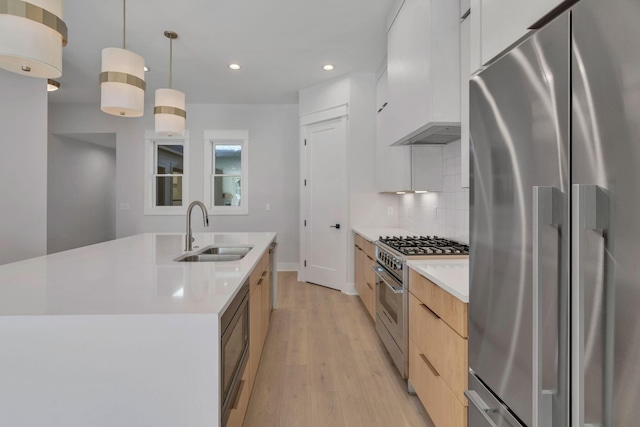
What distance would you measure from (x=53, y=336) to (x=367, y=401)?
1.73m

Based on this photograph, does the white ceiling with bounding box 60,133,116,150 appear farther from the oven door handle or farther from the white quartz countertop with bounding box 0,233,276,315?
the oven door handle

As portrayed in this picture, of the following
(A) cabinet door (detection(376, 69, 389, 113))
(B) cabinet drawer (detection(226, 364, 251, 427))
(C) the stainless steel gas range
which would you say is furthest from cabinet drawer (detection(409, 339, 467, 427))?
(A) cabinet door (detection(376, 69, 389, 113))

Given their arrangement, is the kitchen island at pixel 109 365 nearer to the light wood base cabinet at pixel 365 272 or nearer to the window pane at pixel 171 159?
the light wood base cabinet at pixel 365 272

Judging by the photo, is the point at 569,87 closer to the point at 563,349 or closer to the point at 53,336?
the point at 563,349

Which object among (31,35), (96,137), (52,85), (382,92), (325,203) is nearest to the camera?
(31,35)

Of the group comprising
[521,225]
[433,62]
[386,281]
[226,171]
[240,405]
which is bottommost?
[240,405]

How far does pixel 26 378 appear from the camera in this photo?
1033mm

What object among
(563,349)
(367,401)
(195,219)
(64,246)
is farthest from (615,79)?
(64,246)

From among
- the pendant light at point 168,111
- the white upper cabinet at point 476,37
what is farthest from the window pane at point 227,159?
the white upper cabinet at point 476,37

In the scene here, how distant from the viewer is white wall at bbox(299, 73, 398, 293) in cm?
444

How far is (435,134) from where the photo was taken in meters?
2.53

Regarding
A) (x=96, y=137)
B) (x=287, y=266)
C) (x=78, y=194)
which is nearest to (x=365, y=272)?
(x=287, y=266)

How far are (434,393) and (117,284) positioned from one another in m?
1.58

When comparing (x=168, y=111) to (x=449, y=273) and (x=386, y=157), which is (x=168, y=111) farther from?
(x=449, y=273)
